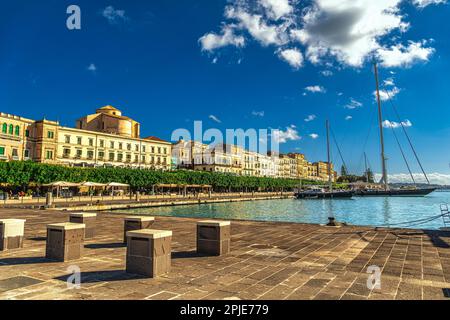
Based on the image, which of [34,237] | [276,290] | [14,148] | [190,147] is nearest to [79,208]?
[34,237]

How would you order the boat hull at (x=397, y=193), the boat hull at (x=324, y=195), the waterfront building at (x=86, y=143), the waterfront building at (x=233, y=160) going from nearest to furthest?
the waterfront building at (x=86, y=143), the boat hull at (x=324, y=195), the boat hull at (x=397, y=193), the waterfront building at (x=233, y=160)

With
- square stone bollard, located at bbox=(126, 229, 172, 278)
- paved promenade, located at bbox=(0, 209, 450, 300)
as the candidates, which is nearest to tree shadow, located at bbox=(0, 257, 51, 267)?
paved promenade, located at bbox=(0, 209, 450, 300)

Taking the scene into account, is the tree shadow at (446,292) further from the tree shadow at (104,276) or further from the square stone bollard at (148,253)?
the tree shadow at (104,276)

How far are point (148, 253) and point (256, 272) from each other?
7.67 feet

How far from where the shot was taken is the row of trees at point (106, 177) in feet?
147

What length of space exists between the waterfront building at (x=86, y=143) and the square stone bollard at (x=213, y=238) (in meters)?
60.2

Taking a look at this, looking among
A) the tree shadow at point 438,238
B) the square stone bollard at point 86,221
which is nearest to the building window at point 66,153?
the square stone bollard at point 86,221

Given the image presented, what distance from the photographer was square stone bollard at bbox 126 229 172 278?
6.15 metres

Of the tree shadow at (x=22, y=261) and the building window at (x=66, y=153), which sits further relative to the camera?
the building window at (x=66, y=153)

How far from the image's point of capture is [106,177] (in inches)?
2197

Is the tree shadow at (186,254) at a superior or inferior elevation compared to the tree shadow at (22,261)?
inferior

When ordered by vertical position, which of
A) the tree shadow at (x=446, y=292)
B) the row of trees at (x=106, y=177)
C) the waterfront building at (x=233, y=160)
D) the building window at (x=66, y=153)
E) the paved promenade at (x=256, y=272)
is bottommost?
the tree shadow at (x=446, y=292)

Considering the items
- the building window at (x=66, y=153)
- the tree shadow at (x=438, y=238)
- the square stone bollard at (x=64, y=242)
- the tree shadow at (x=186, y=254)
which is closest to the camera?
the square stone bollard at (x=64, y=242)

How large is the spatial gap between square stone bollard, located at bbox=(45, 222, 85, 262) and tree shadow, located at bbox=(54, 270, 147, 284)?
1332 mm
